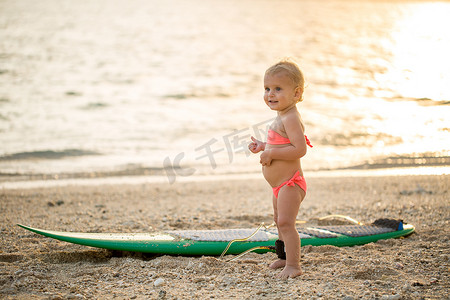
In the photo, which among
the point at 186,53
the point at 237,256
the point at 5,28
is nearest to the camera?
the point at 237,256

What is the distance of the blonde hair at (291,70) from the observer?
10.7ft

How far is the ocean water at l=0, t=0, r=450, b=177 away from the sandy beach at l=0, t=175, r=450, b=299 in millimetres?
1650

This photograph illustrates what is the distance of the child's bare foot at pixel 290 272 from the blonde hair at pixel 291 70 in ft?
4.29

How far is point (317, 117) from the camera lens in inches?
511

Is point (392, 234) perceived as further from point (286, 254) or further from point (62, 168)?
point (62, 168)

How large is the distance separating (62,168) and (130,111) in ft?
16.4

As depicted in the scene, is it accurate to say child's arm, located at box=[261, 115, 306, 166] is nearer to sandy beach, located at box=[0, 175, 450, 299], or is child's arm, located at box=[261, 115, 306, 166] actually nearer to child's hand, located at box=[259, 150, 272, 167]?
child's hand, located at box=[259, 150, 272, 167]

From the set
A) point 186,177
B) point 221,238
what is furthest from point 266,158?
point 186,177

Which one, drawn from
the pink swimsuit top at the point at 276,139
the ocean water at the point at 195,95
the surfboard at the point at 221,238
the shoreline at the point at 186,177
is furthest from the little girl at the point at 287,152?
the shoreline at the point at 186,177

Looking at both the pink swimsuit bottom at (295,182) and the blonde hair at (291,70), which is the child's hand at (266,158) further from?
the blonde hair at (291,70)

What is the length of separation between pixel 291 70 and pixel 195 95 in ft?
41.3

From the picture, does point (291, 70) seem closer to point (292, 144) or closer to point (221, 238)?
point (292, 144)

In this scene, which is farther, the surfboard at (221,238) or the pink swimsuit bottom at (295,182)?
the surfboard at (221,238)

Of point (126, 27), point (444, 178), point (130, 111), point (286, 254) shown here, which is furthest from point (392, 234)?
point (126, 27)
